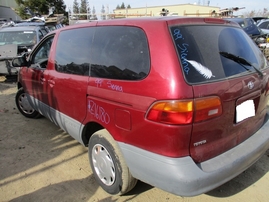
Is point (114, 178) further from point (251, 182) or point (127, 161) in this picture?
point (251, 182)

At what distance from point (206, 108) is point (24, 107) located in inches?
154

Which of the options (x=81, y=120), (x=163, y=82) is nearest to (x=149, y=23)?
(x=163, y=82)

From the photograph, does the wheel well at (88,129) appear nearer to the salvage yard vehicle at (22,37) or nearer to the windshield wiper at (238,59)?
the windshield wiper at (238,59)

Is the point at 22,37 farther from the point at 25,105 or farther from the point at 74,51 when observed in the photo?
the point at 74,51

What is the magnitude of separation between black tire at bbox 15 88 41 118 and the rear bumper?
299 centimetres

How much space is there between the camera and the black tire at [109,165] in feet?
7.47

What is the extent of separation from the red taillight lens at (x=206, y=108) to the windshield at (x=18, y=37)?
7.83 meters

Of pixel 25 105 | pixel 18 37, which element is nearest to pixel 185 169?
pixel 25 105

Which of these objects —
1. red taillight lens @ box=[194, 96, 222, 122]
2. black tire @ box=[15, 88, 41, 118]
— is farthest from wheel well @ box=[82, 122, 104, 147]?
black tire @ box=[15, 88, 41, 118]

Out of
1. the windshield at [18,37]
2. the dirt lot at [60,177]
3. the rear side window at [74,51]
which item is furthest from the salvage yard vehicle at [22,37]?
the rear side window at [74,51]

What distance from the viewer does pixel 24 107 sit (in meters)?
4.67

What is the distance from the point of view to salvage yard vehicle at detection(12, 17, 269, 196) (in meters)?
1.84

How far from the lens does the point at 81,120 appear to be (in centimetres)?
276

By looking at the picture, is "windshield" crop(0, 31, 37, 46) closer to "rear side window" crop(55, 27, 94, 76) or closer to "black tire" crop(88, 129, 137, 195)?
"rear side window" crop(55, 27, 94, 76)
